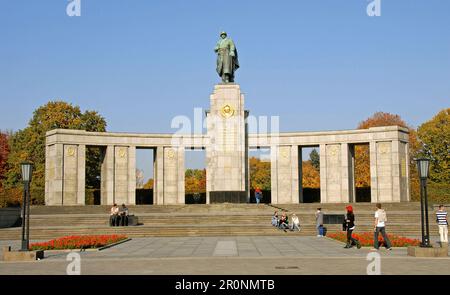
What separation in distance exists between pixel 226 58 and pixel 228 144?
8.03 m

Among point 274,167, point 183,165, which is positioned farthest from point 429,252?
point 183,165

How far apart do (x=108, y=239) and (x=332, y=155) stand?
1405 inches

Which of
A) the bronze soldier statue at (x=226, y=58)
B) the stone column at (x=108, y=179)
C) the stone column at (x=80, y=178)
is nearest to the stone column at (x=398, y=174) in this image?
the bronze soldier statue at (x=226, y=58)

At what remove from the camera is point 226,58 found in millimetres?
47906

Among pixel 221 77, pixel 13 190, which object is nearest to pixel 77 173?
pixel 13 190

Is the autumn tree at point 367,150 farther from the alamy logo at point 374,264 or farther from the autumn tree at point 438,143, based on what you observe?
the alamy logo at point 374,264

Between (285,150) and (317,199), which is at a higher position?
(285,150)

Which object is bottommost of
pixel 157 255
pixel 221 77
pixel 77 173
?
pixel 157 255

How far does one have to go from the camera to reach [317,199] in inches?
2532

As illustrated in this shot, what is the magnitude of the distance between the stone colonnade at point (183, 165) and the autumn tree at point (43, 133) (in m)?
11.2

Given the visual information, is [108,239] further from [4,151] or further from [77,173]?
[4,151]

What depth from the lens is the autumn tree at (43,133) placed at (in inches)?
2552

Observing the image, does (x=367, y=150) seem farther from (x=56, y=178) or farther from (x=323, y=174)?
(x=56, y=178)
